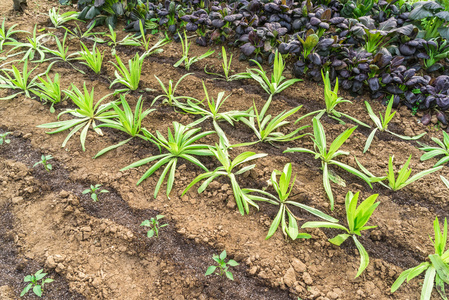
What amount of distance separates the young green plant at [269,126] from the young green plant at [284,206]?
371 mm

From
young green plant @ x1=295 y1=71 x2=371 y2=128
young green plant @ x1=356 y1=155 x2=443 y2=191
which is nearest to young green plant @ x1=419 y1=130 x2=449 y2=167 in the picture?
young green plant @ x1=356 y1=155 x2=443 y2=191

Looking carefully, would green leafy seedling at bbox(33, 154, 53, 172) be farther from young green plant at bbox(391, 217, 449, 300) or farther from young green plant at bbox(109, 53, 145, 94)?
young green plant at bbox(391, 217, 449, 300)

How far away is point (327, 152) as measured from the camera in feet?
7.50

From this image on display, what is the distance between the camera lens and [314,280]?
5.36ft

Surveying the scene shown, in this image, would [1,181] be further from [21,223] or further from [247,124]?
[247,124]

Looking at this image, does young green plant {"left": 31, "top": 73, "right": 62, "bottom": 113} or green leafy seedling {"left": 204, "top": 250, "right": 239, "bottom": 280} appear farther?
young green plant {"left": 31, "top": 73, "right": 62, "bottom": 113}

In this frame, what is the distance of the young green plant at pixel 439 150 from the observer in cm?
223

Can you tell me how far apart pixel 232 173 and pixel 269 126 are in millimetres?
527

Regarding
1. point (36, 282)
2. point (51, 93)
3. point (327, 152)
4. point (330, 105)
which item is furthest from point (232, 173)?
point (51, 93)

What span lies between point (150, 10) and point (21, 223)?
8.85 feet

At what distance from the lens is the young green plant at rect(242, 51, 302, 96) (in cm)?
271

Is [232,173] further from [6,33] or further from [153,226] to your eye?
[6,33]

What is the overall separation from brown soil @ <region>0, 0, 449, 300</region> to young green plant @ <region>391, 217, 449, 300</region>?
0.05 m

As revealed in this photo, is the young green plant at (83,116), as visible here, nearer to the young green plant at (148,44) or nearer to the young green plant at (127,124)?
the young green plant at (127,124)
